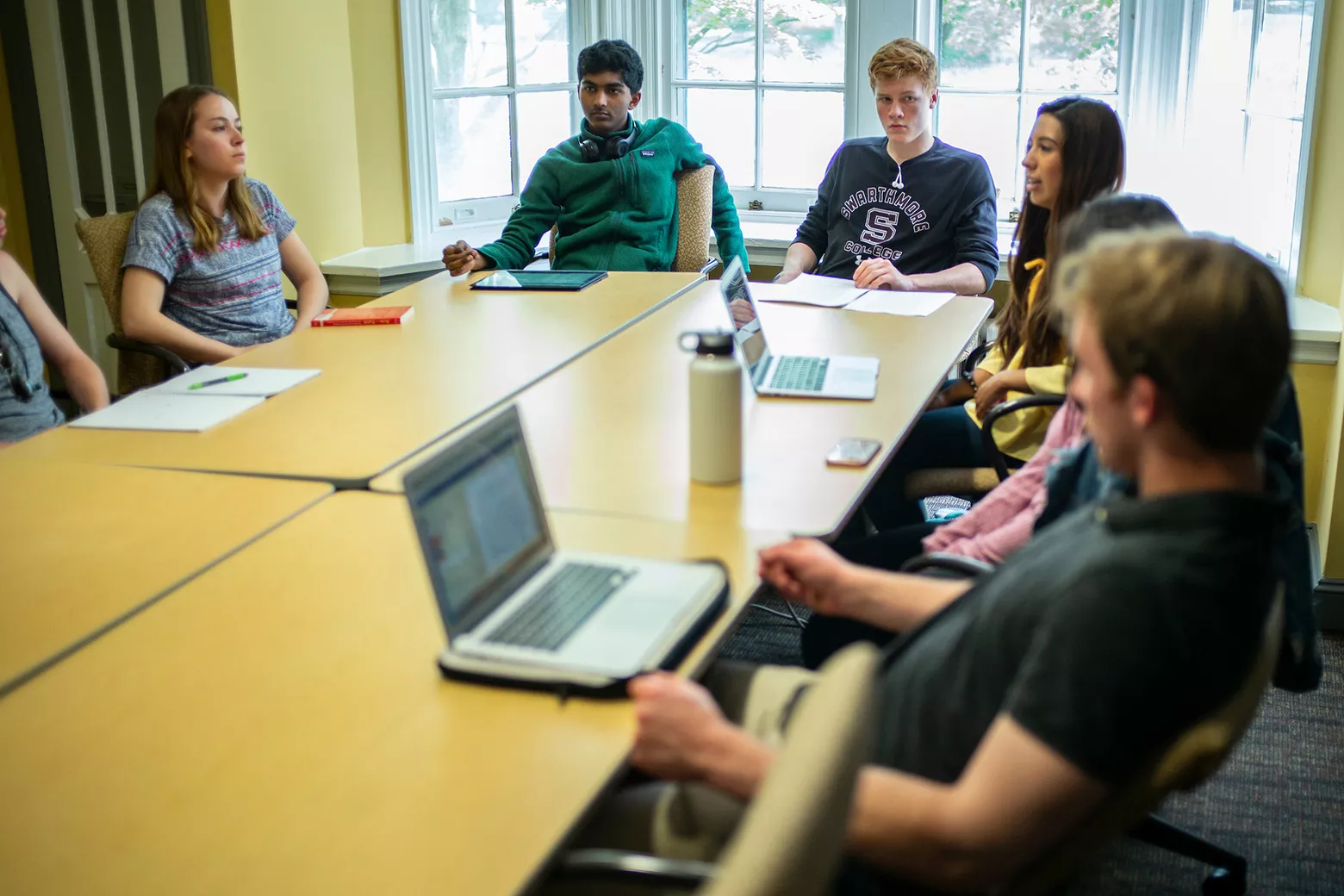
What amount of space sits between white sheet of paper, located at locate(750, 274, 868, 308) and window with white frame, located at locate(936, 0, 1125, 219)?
0.86 metres

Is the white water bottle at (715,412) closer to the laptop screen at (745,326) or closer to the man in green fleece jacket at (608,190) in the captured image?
the laptop screen at (745,326)

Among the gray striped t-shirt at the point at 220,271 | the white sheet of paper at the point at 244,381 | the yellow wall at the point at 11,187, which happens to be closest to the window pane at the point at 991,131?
the gray striped t-shirt at the point at 220,271

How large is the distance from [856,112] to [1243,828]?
9.60 ft

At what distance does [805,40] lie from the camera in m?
4.66

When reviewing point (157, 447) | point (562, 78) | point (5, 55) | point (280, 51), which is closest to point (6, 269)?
point (157, 447)

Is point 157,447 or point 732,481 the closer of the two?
point 732,481

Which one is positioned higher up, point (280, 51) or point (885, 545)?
point (280, 51)

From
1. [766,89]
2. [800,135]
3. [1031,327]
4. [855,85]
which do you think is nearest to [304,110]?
[766,89]

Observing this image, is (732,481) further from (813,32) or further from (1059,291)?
(813,32)

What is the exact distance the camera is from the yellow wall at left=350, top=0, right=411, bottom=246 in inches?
175

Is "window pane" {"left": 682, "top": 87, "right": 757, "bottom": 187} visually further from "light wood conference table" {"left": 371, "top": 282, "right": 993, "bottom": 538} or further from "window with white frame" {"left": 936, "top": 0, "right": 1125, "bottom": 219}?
"light wood conference table" {"left": 371, "top": 282, "right": 993, "bottom": 538}

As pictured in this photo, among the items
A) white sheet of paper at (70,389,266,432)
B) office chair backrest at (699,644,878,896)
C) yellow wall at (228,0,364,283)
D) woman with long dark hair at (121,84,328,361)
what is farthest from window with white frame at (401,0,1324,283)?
office chair backrest at (699,644,878,896)

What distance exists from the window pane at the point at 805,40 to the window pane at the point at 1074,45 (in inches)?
26.8

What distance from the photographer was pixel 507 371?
2.83m
